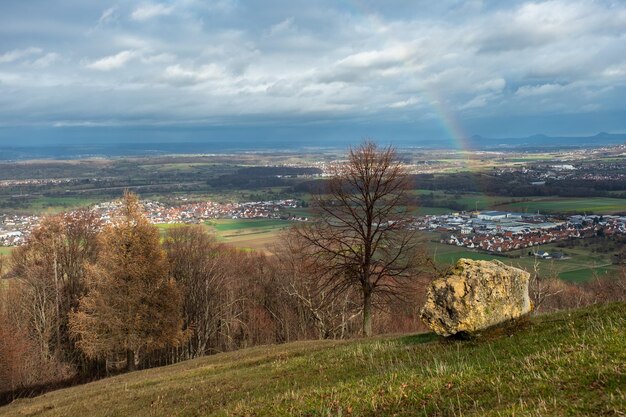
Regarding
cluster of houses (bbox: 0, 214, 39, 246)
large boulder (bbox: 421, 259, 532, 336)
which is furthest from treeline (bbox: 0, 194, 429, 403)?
cluster of houses (bbox: 0, 214, 39, 246)

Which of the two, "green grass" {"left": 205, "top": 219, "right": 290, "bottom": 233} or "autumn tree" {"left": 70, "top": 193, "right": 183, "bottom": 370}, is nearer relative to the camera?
"autumn tree" {"left": 70, "top": 193, "right": 183, "bottom": 370}

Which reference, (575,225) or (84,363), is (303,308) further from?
(575,225)

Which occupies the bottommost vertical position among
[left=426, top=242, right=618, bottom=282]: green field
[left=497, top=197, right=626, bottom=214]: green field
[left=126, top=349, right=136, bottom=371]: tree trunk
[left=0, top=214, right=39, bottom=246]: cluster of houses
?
[left=126, top=349, right=136, bottom=371]: tree trunk

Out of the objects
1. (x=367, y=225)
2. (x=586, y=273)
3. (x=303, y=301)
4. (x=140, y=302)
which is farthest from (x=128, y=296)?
(x=586, y=273)

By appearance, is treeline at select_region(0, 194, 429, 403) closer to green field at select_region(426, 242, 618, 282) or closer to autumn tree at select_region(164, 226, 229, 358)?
autumn tree at select_region(164, 226, 229, 358)

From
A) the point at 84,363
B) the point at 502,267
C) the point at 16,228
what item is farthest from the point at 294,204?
the point at 502,267

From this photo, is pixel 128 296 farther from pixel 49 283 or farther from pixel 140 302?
pixel 49 283

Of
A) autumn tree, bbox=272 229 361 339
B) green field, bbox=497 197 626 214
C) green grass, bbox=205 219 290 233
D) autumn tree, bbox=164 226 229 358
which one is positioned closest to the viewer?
autumn tree, bbox=272 229 361 339
